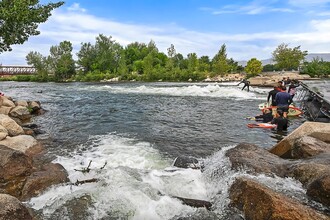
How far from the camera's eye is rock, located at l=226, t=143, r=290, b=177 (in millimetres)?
6617

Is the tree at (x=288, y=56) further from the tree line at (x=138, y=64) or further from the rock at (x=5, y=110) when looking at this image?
the rock at (x=5, y=110)

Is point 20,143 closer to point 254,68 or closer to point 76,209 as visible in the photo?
point 76,209

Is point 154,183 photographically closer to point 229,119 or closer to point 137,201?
point 137,201

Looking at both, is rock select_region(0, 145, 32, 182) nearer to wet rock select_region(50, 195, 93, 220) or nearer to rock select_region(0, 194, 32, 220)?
wet rock select_region(50, 195, 93, 220)

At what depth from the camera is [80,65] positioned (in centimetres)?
9869

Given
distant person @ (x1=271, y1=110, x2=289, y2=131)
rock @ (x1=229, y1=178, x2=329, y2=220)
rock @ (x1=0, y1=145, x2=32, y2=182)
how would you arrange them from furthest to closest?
distant person @ (x1=271, y1=110, x2=289, y2=131) < rock @ (x1=0, y1=145, x2=32, y2=182) < rock @ (x1=229, y1=178, x2=329, y2=220)

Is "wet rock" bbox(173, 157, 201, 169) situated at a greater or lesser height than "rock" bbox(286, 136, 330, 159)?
lesser

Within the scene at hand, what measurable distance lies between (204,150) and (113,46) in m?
97.5

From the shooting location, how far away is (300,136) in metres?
8.38

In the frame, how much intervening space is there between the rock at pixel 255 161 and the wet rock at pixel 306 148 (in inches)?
30.3

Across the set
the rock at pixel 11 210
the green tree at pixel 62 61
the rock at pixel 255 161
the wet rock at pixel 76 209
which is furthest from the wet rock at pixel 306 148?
the green tree at pixel 62 61

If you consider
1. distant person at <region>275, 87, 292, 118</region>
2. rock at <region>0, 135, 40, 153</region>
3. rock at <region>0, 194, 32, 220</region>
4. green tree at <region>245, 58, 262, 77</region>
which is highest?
green tree at <region>245, 58, 262, 77</region>

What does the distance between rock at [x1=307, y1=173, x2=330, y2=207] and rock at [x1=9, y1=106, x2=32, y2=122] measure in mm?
16332

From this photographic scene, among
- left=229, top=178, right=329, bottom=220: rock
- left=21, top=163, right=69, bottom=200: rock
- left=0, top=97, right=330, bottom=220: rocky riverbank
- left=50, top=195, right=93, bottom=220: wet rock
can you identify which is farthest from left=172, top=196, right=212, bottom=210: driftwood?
left=21, top=163, right=69, bottom=200: rock
